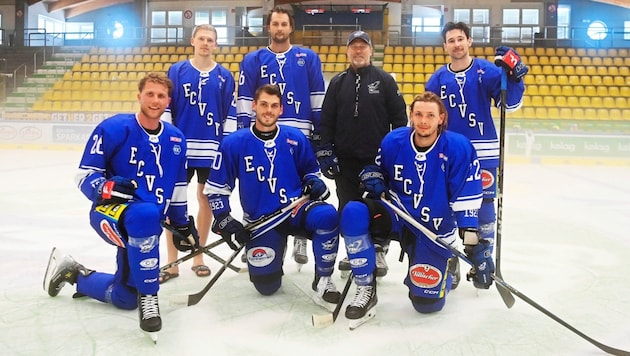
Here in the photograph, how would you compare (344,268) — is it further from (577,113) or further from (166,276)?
(577,113)

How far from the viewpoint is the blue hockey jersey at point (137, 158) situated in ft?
6.95

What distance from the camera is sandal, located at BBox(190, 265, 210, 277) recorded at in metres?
2.85

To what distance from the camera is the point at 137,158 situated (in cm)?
219

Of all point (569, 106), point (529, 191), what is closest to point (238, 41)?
point (569, 106)

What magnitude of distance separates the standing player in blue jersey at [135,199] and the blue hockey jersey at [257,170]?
174 millimetres

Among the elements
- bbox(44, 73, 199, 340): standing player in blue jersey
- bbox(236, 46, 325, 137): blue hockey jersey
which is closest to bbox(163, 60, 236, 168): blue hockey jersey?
bbox(236, 46, 325, 137): blue hockey jersey

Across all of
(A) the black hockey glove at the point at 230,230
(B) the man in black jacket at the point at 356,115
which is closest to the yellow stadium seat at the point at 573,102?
(B) the man in black jacket at the point at 356,115

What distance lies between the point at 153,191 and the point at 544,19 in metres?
15.1

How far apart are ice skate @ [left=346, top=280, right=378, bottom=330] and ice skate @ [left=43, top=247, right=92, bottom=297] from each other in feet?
3.81

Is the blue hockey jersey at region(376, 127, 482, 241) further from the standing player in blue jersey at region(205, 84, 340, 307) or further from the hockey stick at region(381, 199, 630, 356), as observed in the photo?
the standing player in blue jersey at region(205, 84, 340, 307)

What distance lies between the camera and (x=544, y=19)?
49.1ft

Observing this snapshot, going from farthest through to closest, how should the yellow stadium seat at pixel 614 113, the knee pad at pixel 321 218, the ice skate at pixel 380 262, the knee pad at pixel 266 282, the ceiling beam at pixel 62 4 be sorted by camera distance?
the ceiling beam at pixel 62 4 → the yellow stadium seat at pixel 614 113 → the ice skate at pixel 380 262 → the knee pad at pixel 266 282 → the knee pad at pixel 321 218

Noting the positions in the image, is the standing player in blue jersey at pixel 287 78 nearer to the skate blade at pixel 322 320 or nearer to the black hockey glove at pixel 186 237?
the black hockey glove at pixel 186 237

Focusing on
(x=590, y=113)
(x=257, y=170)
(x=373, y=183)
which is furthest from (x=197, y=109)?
(x=590, y=113)
